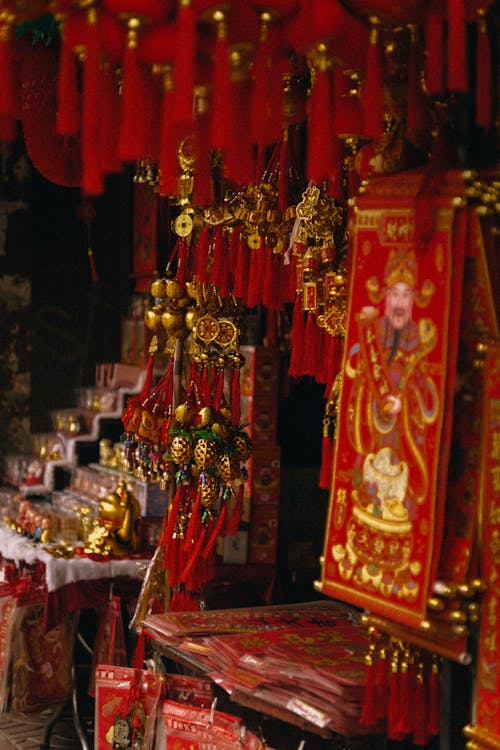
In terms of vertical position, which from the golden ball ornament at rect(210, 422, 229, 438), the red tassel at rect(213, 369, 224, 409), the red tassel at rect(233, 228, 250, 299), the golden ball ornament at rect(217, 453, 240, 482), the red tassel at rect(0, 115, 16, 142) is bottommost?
the golden ball ornament at rect(217, 453, 240, 482)

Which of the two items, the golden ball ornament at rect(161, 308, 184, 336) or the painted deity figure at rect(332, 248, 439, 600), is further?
the golden ball ornament at rect(161, 308, 184, 336)

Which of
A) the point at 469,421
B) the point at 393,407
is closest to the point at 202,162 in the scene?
the point at 393,407

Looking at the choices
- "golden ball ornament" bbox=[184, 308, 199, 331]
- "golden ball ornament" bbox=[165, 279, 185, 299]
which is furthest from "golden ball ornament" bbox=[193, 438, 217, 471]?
"golden ball ornament" bbox=[165, 279, 185, 299]

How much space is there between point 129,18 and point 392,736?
154cm

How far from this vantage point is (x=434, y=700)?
2.30m

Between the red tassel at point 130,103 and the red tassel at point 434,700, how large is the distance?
1.20 metres

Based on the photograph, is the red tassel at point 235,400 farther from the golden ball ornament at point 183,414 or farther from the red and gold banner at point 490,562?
the red and gold banner at point 490,562

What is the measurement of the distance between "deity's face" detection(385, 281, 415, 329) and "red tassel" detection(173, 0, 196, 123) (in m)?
0.56

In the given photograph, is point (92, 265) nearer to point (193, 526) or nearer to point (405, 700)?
point (193, 526)

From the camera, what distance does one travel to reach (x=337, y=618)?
11.3 ft

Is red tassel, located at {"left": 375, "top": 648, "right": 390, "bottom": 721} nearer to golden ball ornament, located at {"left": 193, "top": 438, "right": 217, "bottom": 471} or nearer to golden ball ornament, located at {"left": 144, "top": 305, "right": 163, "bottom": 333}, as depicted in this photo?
golden ball ornament, located at {"left": 193, "top": 438, "right": 217, "bottom": 471}

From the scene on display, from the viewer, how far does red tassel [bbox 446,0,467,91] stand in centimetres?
205

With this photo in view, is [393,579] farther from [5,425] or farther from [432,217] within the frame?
[5,425]

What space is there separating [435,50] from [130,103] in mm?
598
